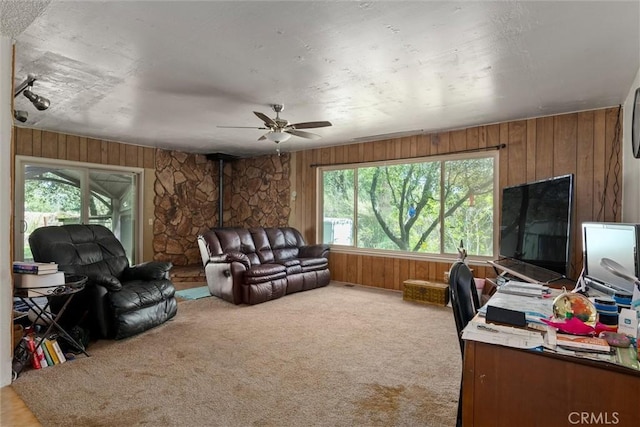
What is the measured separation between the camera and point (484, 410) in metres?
1.30

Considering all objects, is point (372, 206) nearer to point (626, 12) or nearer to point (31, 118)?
point (626, 12)

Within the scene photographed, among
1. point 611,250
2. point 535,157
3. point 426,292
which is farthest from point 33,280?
point 535,157

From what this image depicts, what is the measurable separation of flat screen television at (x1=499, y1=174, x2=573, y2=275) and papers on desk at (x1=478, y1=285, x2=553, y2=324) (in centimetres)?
127

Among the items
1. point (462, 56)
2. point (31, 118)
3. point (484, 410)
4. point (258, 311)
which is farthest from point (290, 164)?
point (484, 410)

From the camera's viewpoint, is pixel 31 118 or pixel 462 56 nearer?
pixel 462 56

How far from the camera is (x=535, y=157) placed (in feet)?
13.9

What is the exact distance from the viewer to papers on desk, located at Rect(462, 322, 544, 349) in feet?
4.16

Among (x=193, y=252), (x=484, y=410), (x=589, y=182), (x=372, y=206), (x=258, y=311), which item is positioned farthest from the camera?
(x=193, y=252)

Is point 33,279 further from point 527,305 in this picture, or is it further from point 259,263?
point 527,305

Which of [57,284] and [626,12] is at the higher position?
[626,12]

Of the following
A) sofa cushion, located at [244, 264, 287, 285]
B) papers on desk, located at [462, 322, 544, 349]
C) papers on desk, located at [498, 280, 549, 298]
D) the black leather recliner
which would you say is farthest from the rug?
papers on desk, located at [462, 322, 544, 349]

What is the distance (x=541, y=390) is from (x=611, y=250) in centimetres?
163

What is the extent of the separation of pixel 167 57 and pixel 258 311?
3002mm

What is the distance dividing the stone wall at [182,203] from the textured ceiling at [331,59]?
2.48 m
